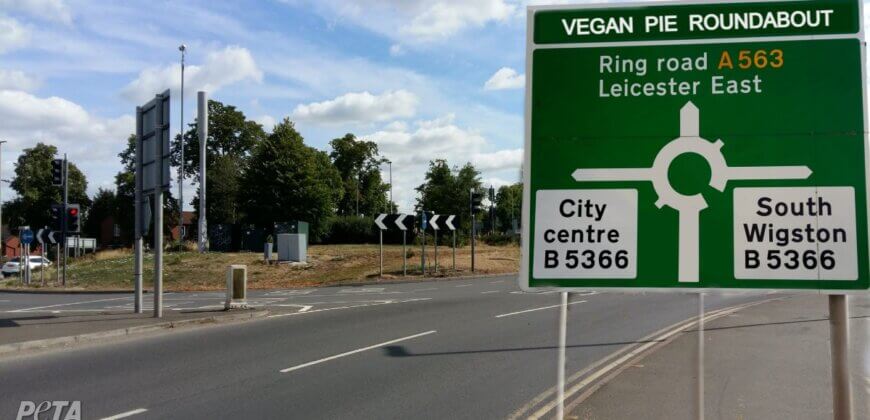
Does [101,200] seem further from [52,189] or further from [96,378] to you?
[96,378]

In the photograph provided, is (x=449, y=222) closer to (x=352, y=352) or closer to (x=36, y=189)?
(x=352, y=352)

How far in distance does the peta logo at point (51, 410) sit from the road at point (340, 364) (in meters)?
0.12

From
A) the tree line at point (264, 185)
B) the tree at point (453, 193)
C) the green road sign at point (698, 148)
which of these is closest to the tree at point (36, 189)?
the tree line at point (264, 185)

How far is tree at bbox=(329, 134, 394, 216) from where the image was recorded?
9094 centimetres

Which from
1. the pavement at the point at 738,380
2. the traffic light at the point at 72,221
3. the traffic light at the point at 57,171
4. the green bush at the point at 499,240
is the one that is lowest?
the pavement at the point at 738,380

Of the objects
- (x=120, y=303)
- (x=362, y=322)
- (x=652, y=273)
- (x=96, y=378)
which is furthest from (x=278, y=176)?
(x=652, y=273)

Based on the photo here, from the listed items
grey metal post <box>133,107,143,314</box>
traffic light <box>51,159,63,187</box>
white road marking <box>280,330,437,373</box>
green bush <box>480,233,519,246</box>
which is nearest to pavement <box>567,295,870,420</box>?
white road marking <box>280,330,437,373</box>

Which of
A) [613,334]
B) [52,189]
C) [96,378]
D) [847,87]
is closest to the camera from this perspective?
[847,87]

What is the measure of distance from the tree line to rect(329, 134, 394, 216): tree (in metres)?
0.13

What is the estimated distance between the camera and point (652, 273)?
2785 millimetres

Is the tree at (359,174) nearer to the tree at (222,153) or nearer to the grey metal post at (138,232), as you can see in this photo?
the tree at (222,153)

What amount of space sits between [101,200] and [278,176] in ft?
143

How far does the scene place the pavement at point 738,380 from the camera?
678 centimetres

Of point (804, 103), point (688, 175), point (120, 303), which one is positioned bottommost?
point (120, 303)
